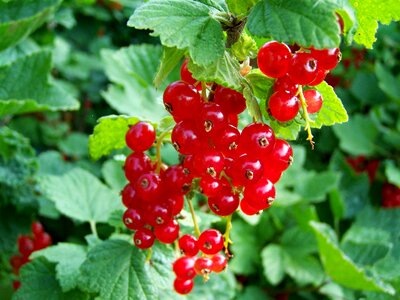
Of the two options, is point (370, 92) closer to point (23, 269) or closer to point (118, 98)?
point (118, 98)

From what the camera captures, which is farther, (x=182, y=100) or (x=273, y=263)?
(x=273, y=263)

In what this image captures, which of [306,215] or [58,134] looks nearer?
[306,215]

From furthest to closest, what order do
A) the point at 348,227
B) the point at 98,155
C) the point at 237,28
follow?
the point at 348,227 < the point at 98,155 < the point at 237,28

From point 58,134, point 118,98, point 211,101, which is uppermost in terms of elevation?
point 211,101

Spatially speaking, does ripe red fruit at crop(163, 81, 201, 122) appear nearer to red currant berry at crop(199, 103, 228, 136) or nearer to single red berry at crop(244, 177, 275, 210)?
red currant berry at crop(199, 103, 228, 136)

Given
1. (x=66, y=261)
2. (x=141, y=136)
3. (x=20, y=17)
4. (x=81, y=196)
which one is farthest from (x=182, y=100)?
(x=20, y=17)

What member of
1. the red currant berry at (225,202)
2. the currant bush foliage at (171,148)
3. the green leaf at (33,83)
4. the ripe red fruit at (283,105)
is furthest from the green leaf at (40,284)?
the ripe red fruit at (283,105)

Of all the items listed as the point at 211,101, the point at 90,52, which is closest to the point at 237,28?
the point at 211,101

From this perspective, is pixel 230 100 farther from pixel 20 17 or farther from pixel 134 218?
pixel 20 17
